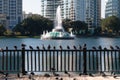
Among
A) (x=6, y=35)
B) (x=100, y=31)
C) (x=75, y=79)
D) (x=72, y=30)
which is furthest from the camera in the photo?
(x=100, y=31)

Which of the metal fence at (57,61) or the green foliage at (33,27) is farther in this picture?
the green foliage at (33,27)

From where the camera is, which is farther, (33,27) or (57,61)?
(33,27)

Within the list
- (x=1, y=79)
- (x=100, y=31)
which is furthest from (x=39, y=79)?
(x=100, y=31)

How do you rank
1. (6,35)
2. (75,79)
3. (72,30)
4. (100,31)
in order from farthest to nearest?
(100,31)
(72,30)
(6,35)
(75,79)

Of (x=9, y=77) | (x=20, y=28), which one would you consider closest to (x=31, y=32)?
(x=20, y=28)

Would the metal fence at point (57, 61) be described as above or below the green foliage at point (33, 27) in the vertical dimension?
below

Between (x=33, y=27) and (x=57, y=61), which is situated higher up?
(x=33, y=27)

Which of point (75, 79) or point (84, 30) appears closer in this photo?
point (75, 79)

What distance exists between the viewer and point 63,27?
18800 cm

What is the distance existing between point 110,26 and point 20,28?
4033 centimetres

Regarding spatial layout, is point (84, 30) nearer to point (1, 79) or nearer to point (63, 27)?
point (63, 27)

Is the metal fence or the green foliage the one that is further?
the green foliage

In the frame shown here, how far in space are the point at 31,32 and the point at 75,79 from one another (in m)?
163

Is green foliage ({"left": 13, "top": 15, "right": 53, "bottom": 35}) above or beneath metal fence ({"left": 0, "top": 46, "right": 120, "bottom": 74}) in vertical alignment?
above
